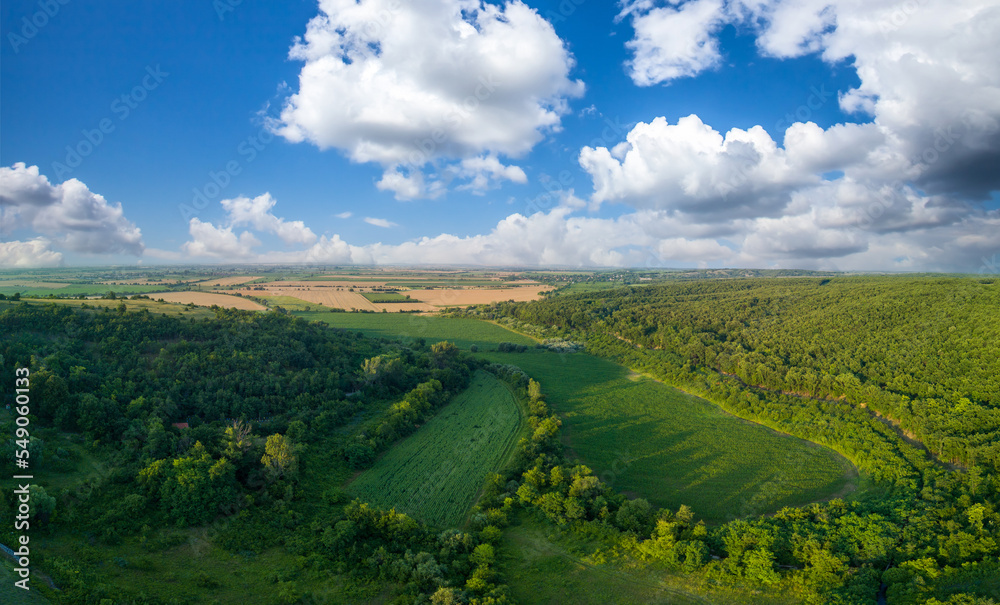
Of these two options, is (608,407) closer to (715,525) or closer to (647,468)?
(647,468)

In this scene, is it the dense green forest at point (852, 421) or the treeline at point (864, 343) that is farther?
the treeline at point (864, 343)

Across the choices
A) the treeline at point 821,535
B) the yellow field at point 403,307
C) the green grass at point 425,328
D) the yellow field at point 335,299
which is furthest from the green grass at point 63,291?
the treeline at point 821,535

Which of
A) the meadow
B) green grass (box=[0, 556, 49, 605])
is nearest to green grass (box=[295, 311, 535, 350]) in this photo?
the meadow

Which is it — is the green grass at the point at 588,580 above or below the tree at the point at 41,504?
below

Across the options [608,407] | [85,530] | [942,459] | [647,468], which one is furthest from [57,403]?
[942,459]

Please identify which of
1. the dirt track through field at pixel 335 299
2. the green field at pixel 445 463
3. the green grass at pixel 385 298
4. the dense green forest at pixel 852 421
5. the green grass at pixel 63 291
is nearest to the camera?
the dense green forest at pixel 852 421

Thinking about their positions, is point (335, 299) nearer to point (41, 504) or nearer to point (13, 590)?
point (41, 504)

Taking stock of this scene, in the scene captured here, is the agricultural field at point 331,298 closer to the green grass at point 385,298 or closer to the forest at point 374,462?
the green grass at point 385,298
